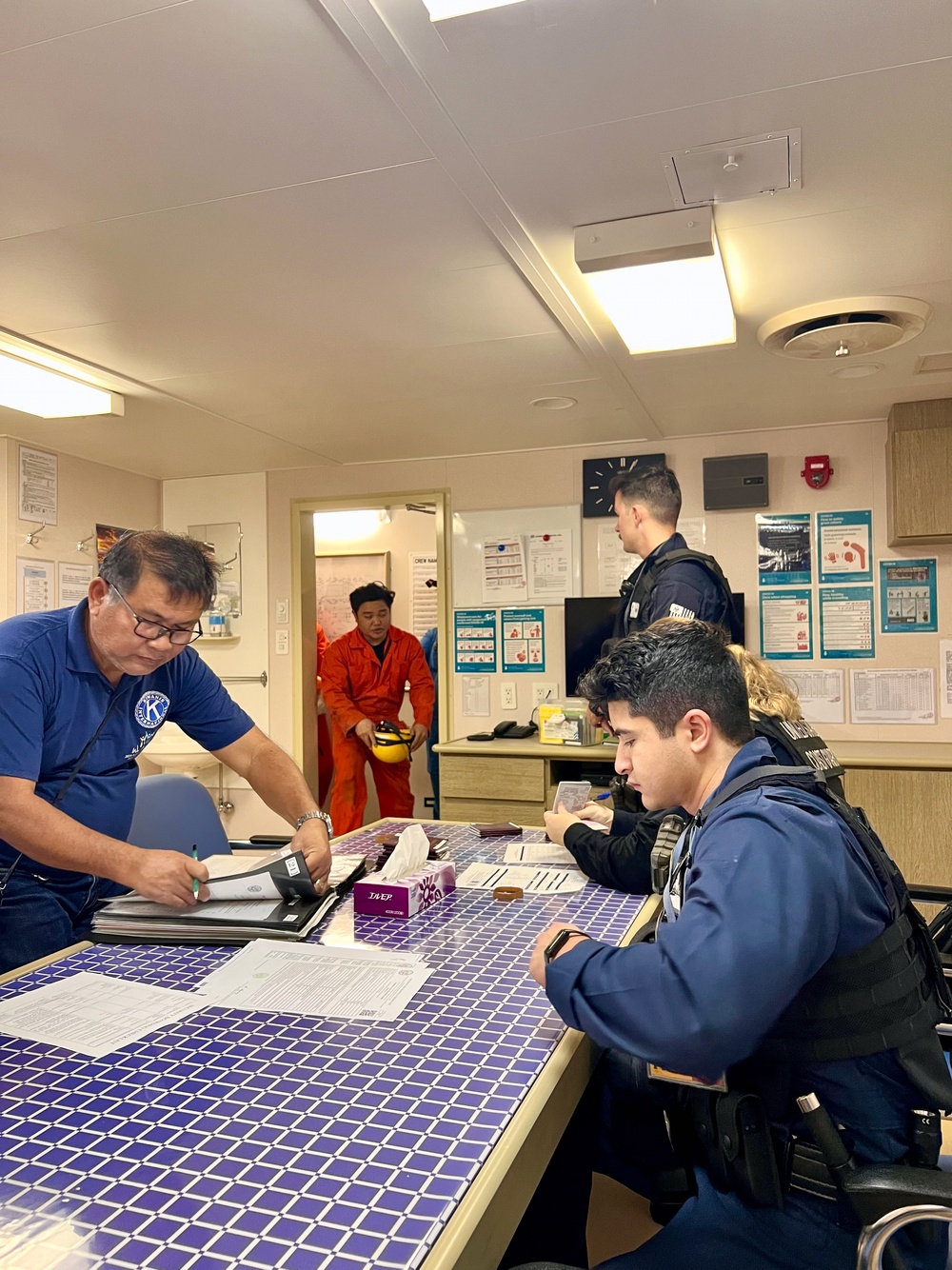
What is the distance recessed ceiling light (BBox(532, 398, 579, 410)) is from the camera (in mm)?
3879

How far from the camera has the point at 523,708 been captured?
4.91 m

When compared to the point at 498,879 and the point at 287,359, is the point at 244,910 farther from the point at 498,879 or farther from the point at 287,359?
the point at 287,359

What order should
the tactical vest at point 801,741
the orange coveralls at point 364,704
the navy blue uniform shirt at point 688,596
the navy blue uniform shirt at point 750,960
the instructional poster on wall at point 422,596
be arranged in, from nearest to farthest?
the navy blue uniform shirt at point 750,960, the tactical vest at point 801,741, the navy blue uniform shirt at point 688,596, the orange coveralls at point 364,704, the instructional poster on wall at point 422,596

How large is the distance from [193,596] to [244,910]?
0.67 metres

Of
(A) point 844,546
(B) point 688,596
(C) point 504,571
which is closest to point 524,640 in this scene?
(C) point 504,571

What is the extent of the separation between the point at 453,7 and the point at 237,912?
161 cm

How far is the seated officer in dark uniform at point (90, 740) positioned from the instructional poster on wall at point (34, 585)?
2764mm

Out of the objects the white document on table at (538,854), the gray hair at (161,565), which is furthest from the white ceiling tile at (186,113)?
the white document on table at (538,854)

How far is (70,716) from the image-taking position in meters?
1.91

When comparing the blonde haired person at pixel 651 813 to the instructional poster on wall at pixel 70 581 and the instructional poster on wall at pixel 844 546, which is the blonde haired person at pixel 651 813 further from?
the instructional poster on wall at pixel 70 581

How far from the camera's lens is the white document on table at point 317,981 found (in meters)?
1.33

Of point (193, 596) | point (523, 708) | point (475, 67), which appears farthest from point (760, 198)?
point (523, 708)

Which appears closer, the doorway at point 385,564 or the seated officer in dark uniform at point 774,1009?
the seated officer in dark uniform at point 774,1009

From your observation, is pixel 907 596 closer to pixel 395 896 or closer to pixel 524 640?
pixel 524 640
